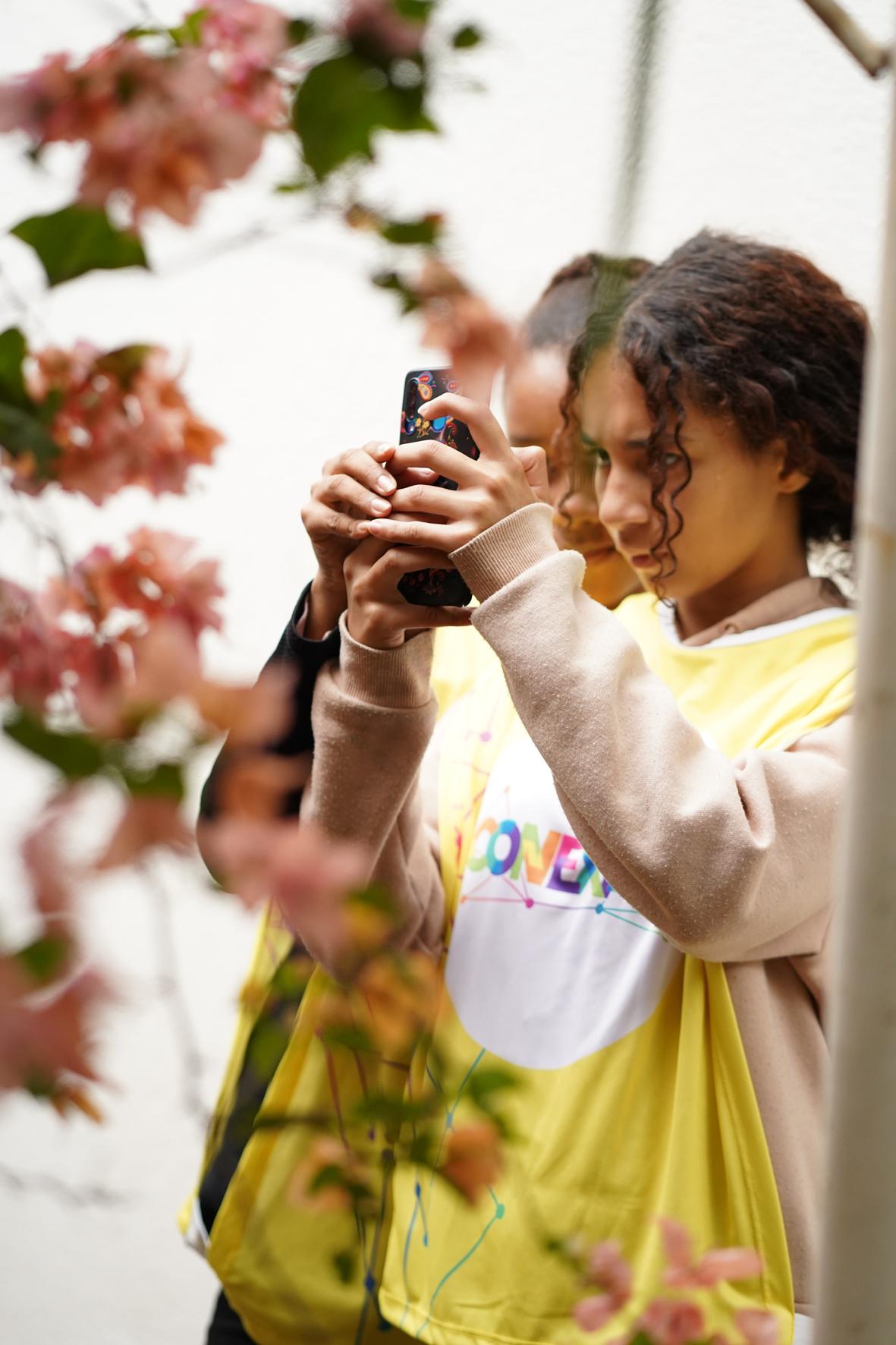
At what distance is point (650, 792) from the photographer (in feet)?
2.04

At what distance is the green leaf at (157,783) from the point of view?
0.94ft

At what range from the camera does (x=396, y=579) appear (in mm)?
705

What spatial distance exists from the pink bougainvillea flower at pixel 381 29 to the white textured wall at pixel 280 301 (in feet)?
2.42

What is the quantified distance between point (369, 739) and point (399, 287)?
0.41 m

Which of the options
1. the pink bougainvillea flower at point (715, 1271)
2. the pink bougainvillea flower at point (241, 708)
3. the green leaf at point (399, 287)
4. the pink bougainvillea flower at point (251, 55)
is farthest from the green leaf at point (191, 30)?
the pink bougainvillea flower at point (715, 1271)

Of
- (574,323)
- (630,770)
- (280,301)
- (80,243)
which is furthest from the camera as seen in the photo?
(280,301)

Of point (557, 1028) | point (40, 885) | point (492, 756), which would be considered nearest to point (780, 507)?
point (492, 756)

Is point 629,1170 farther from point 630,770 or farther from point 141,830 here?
point 141,830

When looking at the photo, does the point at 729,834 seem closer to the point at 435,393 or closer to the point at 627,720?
the point at 627,720

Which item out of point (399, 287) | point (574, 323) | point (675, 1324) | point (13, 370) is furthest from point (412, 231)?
point (574, 323)

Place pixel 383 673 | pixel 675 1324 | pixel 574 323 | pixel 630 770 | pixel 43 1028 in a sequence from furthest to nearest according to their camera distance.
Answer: pixel 574 323 < pixel 383 673 < pixel 630 770 < pixel 675 1324 < pixel 43 1028

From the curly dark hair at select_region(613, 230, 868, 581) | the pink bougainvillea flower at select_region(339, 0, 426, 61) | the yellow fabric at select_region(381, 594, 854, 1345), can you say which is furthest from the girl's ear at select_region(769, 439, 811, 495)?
the pink bougainvillea flower at select_region(339, 0, 426, 61)

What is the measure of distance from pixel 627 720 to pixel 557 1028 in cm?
22

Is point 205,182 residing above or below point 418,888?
above
